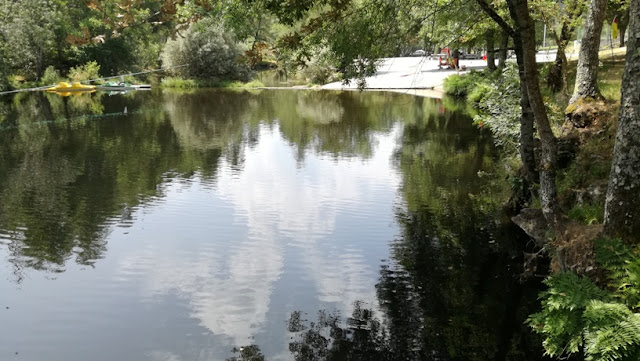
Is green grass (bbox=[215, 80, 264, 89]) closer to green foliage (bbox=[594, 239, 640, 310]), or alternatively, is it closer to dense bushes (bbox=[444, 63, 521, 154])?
dense bushes (bbox=[444, 63, 521, 154])

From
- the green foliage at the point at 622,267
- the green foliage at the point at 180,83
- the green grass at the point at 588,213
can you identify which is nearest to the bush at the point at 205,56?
the green foliage at the point at 180,83

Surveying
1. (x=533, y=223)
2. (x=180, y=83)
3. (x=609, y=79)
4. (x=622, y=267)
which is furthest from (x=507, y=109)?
(x=180, y=83)

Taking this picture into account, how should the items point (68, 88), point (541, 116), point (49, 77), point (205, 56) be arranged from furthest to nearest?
point (205, 56) < point (49, 77) < point (68, 88) < point (541, 116)

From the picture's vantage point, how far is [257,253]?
34.7 feet

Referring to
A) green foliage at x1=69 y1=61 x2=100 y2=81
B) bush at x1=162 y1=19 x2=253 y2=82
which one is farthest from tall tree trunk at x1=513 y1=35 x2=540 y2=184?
green foliage at x1=69 y1=61 x2=100 y2=81

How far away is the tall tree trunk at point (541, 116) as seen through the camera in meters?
8.23

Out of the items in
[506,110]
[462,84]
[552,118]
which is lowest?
[552,118]

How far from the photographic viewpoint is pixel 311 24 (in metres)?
9.96

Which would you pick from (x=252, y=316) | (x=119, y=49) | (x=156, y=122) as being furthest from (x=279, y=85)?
(x=252, y=316)

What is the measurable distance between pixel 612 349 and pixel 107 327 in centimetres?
624

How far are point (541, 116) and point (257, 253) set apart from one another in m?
5.46

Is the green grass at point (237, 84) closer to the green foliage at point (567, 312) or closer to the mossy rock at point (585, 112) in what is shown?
the mossy rock at point (585, 112)

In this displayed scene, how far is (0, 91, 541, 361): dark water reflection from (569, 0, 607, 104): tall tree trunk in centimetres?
319

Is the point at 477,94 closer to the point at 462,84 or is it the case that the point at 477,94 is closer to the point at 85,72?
the point at 462,84
